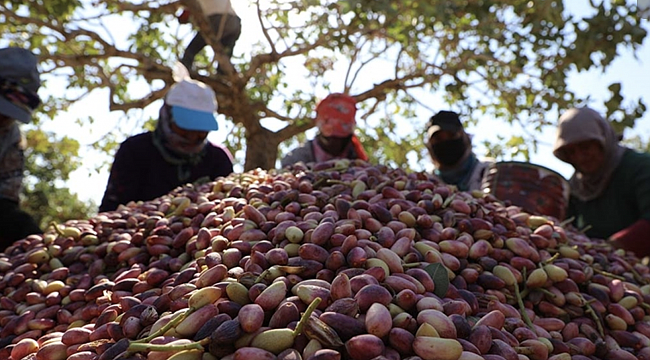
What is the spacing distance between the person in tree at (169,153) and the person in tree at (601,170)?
2017mm

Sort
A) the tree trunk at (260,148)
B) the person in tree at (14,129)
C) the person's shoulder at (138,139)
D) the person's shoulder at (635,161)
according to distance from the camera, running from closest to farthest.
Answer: the person in tree at (14,129) < the person's shoulder at (635,161) < the person's shoulder at (138,139) < the tree trunk at (260,148)

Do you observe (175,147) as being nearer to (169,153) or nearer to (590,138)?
(169,153)

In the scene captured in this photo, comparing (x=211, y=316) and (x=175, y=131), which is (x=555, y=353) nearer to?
(x=211, y=316)

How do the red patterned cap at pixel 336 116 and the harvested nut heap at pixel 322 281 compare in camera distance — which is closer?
the harvested nut heap at pixel 322 281

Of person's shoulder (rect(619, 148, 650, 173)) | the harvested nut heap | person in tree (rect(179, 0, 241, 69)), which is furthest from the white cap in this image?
person's shoulder (rect(619, 148, 650, 173))

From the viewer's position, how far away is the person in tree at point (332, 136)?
3384 mm

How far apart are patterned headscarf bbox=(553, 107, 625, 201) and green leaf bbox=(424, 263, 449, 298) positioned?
1997 mm

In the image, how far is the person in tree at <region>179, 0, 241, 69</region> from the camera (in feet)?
15.7

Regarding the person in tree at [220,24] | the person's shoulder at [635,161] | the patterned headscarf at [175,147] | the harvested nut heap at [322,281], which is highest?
the person in tree at [220,24]

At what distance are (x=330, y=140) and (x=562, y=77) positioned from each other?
293 centimetres

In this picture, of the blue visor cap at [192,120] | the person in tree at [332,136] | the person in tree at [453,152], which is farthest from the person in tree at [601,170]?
the blue visor cap at [192,120]

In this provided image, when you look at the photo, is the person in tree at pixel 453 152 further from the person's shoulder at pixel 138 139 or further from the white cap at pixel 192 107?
the person's shoulder at pixel 138 139

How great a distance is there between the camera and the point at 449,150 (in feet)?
9.81

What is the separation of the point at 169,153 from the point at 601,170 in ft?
8.18
